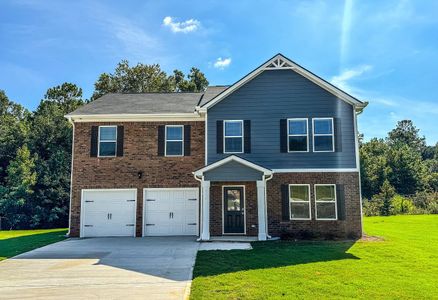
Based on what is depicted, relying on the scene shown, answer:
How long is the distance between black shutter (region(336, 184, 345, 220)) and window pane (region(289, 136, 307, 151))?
7.10 feet

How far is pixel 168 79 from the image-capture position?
3638 cm

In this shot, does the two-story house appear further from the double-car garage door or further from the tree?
the tree

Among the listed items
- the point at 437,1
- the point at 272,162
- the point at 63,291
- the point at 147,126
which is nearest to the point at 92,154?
the point at 147,126

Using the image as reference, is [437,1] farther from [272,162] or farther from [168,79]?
[168,79]

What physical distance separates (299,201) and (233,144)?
12.3ft

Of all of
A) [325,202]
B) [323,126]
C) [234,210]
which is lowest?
[234,210]

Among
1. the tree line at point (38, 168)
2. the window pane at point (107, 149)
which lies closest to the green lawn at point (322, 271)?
the window pane at point (107, 149)

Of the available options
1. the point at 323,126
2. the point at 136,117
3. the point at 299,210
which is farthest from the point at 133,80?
the point at 299,210

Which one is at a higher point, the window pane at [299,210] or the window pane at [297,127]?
the window pane at [297,127]

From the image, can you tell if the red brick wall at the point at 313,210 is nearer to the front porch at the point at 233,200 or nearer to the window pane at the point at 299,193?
the window pane at the point at 299,193

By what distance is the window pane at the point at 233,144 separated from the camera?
15.1 metres

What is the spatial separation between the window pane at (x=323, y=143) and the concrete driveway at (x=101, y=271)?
6607 mm

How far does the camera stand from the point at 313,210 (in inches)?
567

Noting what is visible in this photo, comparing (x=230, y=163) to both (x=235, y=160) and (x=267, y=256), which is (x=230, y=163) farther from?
(x=267, y=256)
